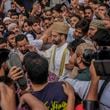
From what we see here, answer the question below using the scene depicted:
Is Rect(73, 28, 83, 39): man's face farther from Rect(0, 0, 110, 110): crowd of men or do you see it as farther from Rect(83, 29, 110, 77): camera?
Rect(83, 29, 110, 77): camera

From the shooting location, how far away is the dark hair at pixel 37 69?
12.5 ft

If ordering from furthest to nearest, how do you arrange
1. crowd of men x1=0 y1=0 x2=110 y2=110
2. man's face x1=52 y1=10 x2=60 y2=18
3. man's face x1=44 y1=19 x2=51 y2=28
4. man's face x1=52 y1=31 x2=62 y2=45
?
man's face x1=52 y1=10 x2=60 y2=18
man's face x1=44 y1=19 x2=51 y2=28
man's face x1=52 y1=31 x2=62 y2=45
crowd of men x1=0 y1=0 x2=110 y2=110

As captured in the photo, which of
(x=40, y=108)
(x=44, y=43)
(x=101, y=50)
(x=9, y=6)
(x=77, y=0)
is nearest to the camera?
(x=40, y=108)

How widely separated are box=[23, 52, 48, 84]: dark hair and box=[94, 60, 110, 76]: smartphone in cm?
60

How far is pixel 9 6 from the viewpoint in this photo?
14.5 metres

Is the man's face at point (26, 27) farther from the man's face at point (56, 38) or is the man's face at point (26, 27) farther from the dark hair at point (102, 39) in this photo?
the dark hair at point (102, 39)

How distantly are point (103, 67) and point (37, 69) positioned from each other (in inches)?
27.8

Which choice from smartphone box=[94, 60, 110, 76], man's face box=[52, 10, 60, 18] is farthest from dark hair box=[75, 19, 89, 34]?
smartphone box=[94, 60, 110, 76]

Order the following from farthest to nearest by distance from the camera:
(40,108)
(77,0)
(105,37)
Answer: (77,0) → (105,37) → (40,108)

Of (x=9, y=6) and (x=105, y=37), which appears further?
(x=9, y=6)

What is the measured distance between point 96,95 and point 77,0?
8270mm

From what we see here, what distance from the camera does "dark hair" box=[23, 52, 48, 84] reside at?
3.80 meters

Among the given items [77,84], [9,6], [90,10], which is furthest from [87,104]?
[9,6]

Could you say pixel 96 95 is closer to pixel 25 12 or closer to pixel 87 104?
pixel 87 104
